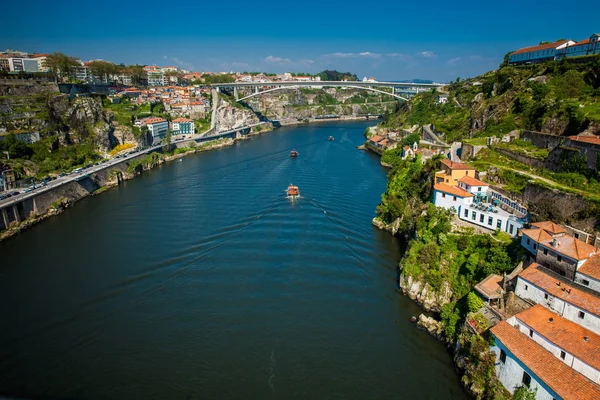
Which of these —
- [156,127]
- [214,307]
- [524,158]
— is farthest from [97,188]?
[524,158]

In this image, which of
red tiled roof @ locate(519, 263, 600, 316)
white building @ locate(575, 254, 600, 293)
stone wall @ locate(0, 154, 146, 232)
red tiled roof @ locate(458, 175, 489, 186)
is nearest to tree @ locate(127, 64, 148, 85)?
stone wall @ locate(0, 154, 146, 232)

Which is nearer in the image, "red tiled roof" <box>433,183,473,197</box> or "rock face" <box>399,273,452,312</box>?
"rock face" <box>399,273,452,312</box>

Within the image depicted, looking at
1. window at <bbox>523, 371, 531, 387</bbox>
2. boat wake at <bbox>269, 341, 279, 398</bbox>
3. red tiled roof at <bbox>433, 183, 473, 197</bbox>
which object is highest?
red tiled roof at <bbox>433, 183, 473, 197</bbox>

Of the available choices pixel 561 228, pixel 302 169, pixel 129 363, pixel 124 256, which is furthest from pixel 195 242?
pixel 302 169

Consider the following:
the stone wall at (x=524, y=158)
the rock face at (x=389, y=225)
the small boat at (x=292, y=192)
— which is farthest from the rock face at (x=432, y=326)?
the small boat at (x=292, y=192)

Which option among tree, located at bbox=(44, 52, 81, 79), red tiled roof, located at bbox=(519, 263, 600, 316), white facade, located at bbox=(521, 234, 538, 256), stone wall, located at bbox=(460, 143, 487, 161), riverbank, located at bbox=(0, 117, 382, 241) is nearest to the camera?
red tiled roof, located at bbox=(519, 263, 600, 316)

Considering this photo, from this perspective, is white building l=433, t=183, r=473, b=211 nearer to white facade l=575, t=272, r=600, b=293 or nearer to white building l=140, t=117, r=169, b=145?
white facade l=575, t=272, r=600, b=293
